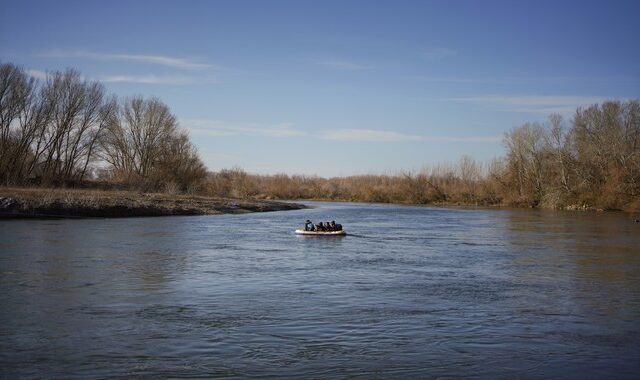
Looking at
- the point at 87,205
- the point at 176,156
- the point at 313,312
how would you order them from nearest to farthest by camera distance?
1. the point at 313,312
2. the point at 87,205
3. the point at 176,156

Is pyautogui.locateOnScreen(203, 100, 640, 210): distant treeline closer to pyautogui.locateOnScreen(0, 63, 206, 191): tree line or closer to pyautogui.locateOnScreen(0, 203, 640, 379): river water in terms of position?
pyautogui.locateOnScreen(0, 63, 206, 191): tree line

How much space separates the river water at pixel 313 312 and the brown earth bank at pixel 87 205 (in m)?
17.2

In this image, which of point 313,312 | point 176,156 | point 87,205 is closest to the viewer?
point 313,312

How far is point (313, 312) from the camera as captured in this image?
12938mm

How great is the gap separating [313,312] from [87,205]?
36533 millimetres

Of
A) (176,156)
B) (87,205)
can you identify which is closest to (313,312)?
(87,205)

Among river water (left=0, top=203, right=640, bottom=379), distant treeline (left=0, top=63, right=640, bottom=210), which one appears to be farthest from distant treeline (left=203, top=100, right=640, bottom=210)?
river water (left=0, top=203, right=640, bottom=379)

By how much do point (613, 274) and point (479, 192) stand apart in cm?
7370

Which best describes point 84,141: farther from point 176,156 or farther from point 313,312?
point 313,312

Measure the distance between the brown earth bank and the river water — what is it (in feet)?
56.5

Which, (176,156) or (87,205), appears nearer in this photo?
(87,205)

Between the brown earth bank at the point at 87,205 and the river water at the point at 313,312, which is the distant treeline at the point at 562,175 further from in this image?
the river water at the point at 313,312

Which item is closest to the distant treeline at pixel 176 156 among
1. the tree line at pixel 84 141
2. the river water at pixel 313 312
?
the tree line at pixel 84 141

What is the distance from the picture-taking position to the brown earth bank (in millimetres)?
41531
